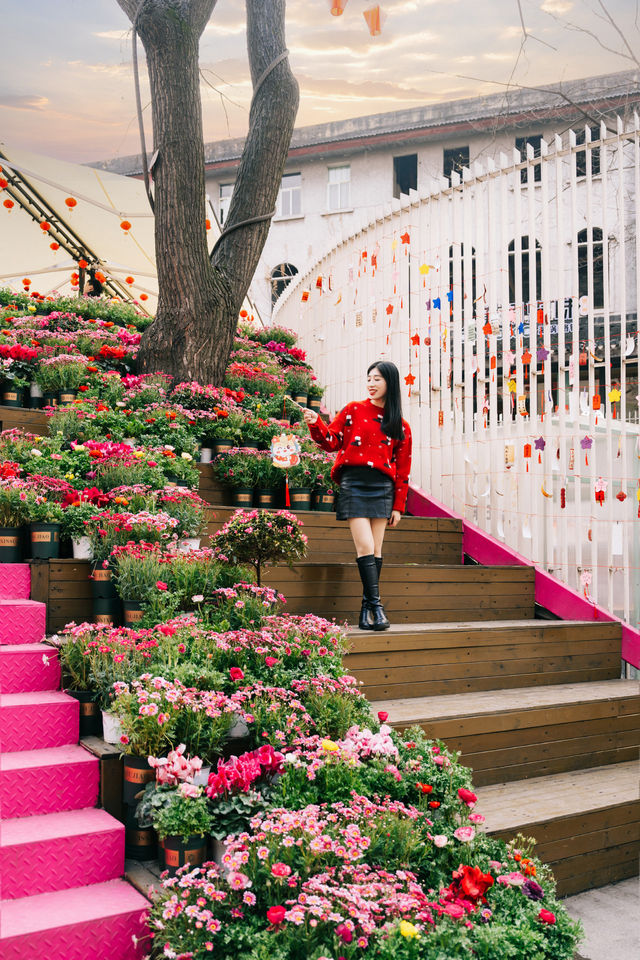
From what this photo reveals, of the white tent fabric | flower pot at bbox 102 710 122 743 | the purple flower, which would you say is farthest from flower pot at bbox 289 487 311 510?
the white tent fabric

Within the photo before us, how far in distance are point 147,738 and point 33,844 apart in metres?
0.49

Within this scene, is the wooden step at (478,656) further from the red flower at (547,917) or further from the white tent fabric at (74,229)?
the white tent fabric at (74,229)

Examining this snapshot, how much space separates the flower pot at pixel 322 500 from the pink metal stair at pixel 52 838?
2933 millimetres

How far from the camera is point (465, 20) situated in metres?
8.13

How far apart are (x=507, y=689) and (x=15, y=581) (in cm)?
285

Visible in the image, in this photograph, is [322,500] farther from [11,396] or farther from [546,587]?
[11,396]

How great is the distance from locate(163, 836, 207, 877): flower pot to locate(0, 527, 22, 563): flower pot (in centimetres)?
206

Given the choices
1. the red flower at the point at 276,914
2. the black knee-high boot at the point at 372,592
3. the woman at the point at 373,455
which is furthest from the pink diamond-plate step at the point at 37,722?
the woman at the point at 373,455

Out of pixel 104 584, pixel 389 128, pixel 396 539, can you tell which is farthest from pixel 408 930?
pixel 389 128

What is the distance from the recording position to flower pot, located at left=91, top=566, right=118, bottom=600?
3.86 meters

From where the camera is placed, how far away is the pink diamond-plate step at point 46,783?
9.46 ft

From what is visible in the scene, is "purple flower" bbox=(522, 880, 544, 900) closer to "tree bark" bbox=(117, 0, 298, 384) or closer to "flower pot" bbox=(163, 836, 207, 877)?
"flower pot" bbox=(163, 836, 207, 877)

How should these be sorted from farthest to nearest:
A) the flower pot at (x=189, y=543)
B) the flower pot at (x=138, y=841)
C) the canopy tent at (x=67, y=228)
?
1. the canopy tent at (x=67, y=228)
2. the flower pot at (x=189, y=543)
3. the flower pot at (x=138, y=841)

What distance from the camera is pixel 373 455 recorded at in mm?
4945
